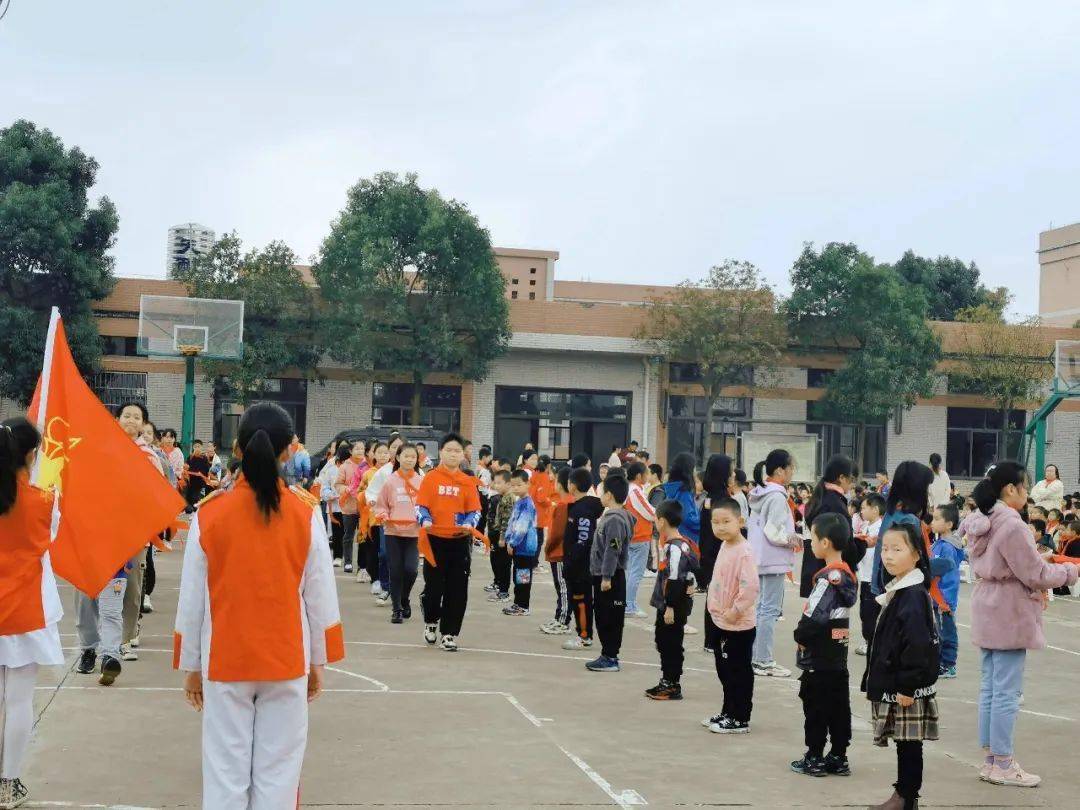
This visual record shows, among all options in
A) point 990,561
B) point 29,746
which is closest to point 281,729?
point 29,746

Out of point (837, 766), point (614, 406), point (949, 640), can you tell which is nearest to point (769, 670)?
point (949, 640)

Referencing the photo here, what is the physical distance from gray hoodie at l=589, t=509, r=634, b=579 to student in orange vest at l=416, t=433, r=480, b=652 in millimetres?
1156

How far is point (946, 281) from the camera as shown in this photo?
68.7 m

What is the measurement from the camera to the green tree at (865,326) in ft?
144

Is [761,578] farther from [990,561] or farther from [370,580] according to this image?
[370,580]

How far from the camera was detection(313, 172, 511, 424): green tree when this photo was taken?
4119 centimetres

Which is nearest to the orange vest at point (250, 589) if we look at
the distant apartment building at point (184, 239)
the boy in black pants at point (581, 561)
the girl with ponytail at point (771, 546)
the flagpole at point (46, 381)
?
the flagpole at point (46, 381)

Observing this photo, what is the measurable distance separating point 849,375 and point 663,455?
6992 millimetres

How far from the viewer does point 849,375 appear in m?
Answer: 44.4

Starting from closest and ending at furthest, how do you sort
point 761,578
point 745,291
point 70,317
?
point 761,578
point 70,317
point 745,291

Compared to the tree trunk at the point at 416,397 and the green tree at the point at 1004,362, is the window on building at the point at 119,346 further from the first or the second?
the green tree at the point at 1004,362

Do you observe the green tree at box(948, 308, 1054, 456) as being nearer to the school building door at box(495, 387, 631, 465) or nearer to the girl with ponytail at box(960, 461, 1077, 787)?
the school building door at box(495, 387, 631, 465)

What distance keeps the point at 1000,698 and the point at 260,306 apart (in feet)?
120

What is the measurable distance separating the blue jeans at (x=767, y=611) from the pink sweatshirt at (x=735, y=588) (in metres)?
2.04
